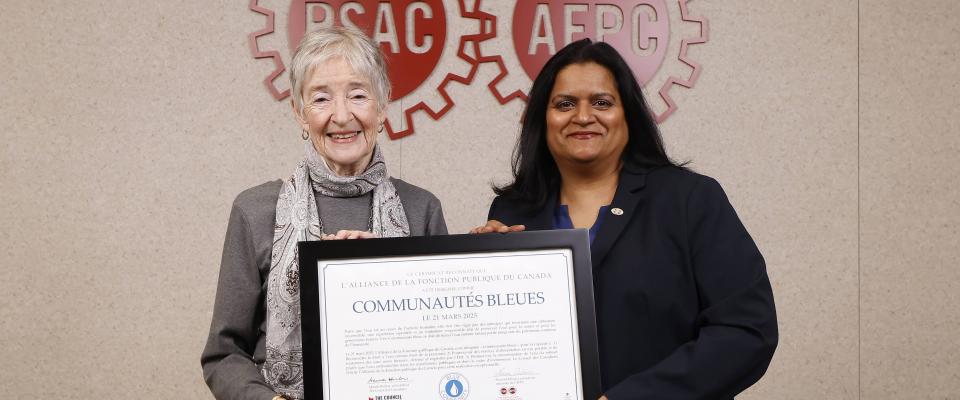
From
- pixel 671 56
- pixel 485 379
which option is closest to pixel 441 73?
pixel 671 56

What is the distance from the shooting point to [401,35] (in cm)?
314

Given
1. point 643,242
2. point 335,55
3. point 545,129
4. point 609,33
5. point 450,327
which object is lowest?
point 450,327

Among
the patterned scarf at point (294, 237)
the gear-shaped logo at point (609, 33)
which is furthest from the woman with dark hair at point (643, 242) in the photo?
the gear-shaped logo at point (609, 33)

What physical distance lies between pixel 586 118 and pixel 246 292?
843mm

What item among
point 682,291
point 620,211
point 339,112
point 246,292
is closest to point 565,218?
point 620,211

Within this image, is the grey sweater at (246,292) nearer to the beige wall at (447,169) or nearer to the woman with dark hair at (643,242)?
the woman with dark hair at (643,242)

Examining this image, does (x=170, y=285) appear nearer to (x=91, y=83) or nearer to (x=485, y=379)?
(x=91, y=83)

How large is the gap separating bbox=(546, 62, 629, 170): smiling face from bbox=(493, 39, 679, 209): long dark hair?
0.07ft

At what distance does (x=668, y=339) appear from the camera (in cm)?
173

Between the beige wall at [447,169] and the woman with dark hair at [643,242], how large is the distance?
135 cm

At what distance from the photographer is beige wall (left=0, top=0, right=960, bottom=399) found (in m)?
3.15

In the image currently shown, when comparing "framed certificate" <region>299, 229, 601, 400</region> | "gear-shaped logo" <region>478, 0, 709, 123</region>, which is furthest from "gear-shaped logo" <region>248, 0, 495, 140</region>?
"framed certificate" <region>299, 229, 601, 400</region>

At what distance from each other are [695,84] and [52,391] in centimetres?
294
